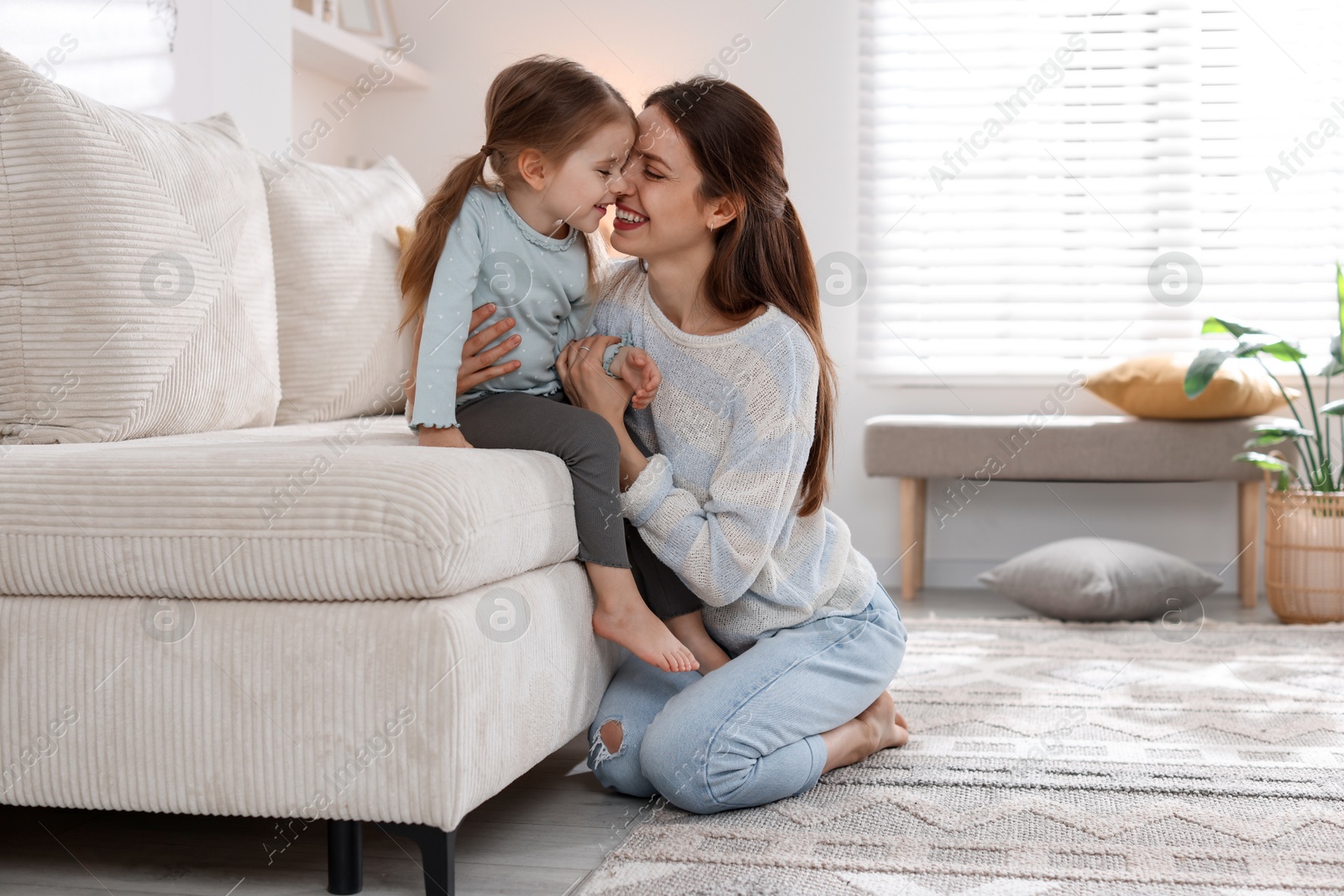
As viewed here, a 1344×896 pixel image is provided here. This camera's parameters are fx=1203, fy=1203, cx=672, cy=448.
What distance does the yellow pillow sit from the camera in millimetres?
2893

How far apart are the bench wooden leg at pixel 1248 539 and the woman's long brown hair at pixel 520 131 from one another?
A: 2.22 meters

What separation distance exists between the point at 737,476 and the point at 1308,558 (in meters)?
1.92

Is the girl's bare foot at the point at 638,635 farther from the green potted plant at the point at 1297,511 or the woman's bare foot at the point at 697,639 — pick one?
the green potted plant at the point at 1297,511

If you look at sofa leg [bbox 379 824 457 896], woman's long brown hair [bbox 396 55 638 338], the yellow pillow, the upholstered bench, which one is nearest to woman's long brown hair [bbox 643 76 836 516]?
woman's long brown hair [bbox 396 55 638 338]

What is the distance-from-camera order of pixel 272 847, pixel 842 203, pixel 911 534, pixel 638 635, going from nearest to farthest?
pixel 272 847, pixel 638 635, pixel 911 534, pixel 842 203

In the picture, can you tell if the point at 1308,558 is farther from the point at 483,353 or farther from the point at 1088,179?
the point at 483,353

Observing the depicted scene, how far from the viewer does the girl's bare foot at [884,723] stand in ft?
5.25

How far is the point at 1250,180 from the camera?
10.8 feet

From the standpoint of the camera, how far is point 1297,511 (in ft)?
9.16

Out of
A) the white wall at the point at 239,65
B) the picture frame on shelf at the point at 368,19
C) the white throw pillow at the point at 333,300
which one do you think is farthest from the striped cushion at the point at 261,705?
the picture frame on shelf at the point at 368,19

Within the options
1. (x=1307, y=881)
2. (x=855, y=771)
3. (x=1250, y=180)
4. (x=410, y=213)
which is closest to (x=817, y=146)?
(x=1250, y=180)

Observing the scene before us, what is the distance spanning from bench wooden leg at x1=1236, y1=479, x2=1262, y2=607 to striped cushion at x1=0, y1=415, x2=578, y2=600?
240cm

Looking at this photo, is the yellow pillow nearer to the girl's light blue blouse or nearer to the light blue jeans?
the light blue jeans

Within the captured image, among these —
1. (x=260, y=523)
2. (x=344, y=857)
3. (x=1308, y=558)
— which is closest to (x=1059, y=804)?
(x=344, y=857)
